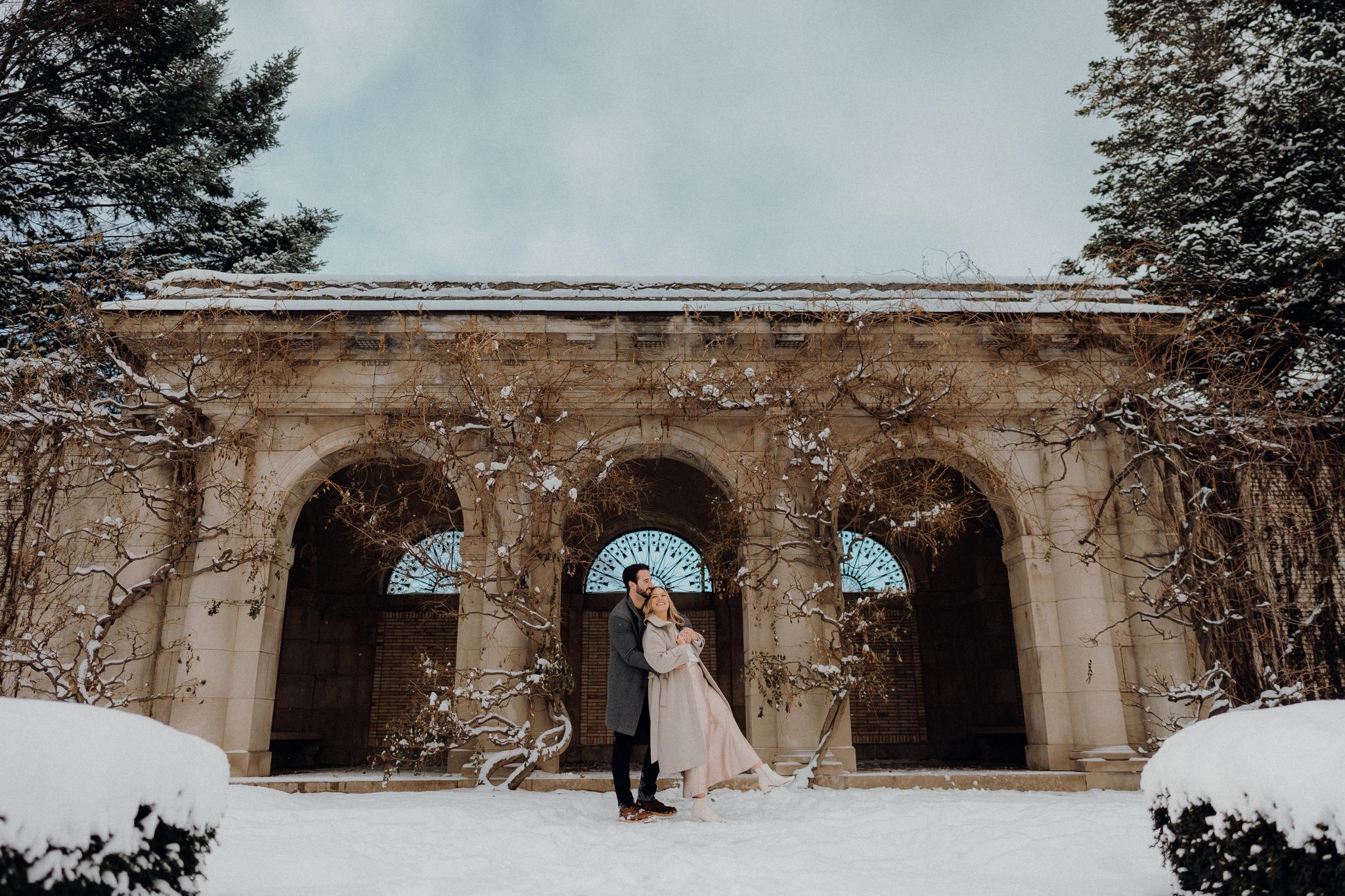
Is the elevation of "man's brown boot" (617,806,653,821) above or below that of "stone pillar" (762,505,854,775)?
below

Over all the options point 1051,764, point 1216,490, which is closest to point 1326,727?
point 1051,764

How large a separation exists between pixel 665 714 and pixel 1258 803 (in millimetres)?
4177

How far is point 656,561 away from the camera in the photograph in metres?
13.6

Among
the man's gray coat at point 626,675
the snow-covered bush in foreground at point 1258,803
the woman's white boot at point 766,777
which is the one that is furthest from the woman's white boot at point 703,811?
the snow-covered bush in foreground at point 1258,803

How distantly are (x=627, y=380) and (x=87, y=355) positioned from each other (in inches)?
240

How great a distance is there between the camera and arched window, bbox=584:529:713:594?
13477 millimetres

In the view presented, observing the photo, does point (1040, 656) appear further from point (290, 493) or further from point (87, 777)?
point (87, 777)

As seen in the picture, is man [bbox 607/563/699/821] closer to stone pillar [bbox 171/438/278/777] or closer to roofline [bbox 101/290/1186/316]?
roofline [bbox 101/290/1186/316]

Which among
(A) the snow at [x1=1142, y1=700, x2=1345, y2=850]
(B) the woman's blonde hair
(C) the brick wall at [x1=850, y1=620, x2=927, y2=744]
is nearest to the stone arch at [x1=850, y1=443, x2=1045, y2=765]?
(C) the brick wall at [x1=850, y1=620, x2=927, y2=744]

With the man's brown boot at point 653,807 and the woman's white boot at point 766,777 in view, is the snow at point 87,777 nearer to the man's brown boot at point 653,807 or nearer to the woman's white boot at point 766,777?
the man's brown boot at point 653,807

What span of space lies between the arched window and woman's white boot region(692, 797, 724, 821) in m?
6.98

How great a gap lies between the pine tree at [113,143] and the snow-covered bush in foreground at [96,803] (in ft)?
48.4

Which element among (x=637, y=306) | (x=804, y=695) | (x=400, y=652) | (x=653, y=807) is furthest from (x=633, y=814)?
(x=400, y=652)

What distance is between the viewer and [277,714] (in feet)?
40.2
